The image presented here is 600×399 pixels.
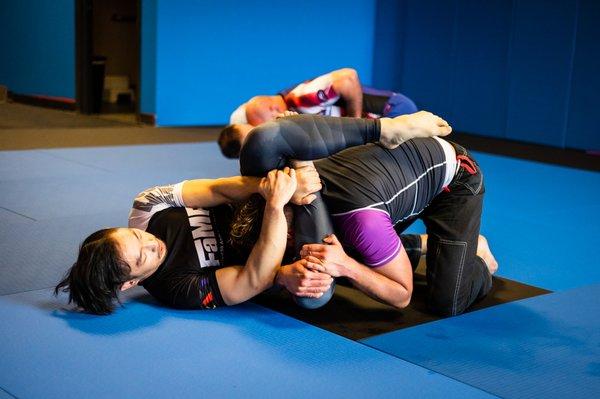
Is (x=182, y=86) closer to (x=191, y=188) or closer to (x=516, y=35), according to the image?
(x=516, y=35)

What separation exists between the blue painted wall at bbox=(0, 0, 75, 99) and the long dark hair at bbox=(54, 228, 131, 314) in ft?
23.6

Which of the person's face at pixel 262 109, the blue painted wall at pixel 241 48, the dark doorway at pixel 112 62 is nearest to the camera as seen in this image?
the person's face at pixel 262 109

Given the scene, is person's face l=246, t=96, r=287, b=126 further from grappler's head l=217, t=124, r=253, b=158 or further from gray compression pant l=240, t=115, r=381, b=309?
gray compression pant l=240, t=115, r=381, b=309

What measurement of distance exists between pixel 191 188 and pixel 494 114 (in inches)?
242

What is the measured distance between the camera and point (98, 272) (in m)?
2.67

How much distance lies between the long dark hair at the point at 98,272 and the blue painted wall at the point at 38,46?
283 inches

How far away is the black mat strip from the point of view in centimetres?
287

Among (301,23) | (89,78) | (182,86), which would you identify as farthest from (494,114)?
(89,78)

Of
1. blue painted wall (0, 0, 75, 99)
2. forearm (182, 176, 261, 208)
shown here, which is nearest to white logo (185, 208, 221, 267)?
forearm (182, 176, 261, 208)

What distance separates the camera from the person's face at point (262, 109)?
4.51 meters

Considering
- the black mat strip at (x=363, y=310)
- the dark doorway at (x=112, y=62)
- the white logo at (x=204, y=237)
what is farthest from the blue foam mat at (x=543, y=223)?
the dark doorway at (x=112, y=62)

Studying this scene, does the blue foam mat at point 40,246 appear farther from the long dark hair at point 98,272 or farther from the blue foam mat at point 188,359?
the long dark hair at point 98,272

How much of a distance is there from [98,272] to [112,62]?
8.51 metres

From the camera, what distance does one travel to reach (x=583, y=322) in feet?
9.74
